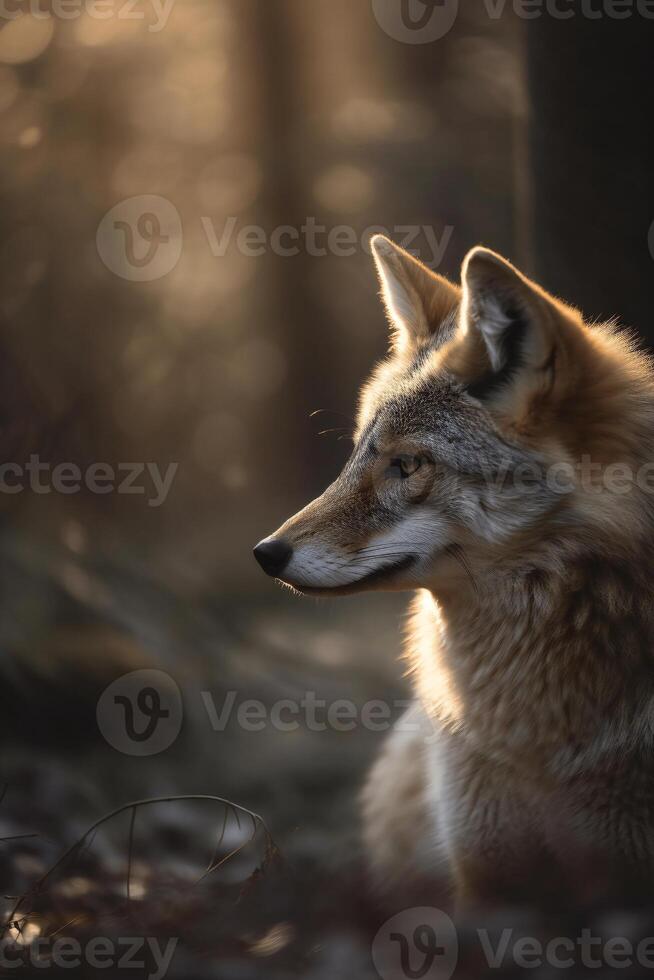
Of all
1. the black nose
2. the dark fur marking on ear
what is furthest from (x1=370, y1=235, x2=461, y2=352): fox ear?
the black nose

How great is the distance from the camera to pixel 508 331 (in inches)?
111

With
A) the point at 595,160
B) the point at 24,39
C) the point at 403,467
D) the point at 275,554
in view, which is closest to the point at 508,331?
the point at 403,467

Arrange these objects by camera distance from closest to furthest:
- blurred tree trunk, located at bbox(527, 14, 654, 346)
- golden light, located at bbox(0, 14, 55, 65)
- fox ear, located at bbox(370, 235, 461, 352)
→ fox ear, located at bbox(370, 235, 461, 352)
blurred tree trunk, located at bbox(527, 14, 654, 346)
golden light, located at bbox(0, 14, 55, 65)

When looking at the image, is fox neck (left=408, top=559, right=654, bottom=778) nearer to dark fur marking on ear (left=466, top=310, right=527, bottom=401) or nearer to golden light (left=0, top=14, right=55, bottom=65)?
dark fur marking on ear (left=466, top=310, right=527, bottom=401)

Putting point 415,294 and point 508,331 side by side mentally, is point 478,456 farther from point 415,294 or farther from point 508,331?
point 415,294

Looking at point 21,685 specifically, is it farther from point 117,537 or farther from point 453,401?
point 453,401

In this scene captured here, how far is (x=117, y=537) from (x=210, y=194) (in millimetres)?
3023

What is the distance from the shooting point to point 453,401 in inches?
122

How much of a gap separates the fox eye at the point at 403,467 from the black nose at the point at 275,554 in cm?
45

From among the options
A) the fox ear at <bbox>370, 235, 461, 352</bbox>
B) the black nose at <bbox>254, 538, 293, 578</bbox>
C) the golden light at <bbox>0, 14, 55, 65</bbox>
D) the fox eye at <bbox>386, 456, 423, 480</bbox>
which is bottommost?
the black nose at <bbox>254, 538, 293, 578</bbox>

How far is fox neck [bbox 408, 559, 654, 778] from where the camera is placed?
2941 mm

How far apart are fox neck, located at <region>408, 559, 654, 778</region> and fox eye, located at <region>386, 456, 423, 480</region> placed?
0.45 m

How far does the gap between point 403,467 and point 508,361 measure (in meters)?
0.51

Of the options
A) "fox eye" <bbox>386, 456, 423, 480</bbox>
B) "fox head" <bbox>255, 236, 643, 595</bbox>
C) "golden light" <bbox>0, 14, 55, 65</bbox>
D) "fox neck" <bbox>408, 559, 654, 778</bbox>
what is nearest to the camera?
"fox head" <bbox>255, 236, 643, 595</bbox>
